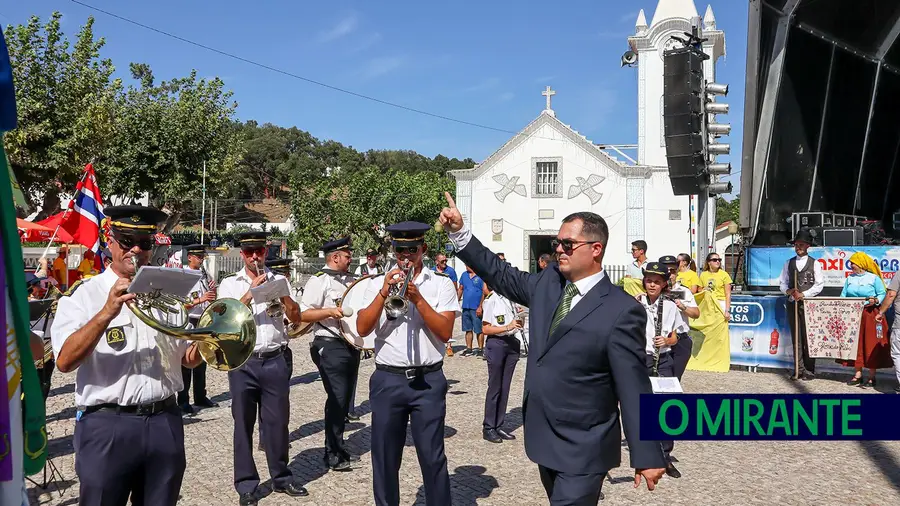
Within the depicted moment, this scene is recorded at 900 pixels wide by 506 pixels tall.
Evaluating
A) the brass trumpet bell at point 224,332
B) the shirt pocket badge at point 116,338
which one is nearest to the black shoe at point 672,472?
the brass trumpet bell at point 224,332

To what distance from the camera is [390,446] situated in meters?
4.96

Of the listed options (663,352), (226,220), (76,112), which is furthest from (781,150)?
(226,220)

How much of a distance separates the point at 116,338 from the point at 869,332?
36.9 ft

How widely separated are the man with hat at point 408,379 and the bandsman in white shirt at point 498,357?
2750mm

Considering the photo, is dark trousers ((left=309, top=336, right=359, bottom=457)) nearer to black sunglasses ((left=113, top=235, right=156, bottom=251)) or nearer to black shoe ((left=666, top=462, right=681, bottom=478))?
black shoe ((left=666, top=462, right=681, bottom=478))

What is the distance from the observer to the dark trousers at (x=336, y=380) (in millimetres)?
6746

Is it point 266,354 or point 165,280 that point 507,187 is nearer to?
point 266,354

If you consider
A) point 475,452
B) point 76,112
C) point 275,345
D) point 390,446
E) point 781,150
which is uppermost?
point 76,112

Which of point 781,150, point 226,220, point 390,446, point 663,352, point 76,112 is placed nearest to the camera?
point 390,446

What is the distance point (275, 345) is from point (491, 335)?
2.88m

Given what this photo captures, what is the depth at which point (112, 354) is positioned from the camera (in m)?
3.56

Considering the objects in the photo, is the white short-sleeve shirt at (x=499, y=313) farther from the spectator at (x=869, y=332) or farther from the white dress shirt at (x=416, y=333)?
the spectator at (x=869, y=332)

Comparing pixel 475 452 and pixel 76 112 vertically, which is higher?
pixel 76 112

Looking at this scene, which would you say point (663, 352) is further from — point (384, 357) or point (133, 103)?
point (133, 103)
